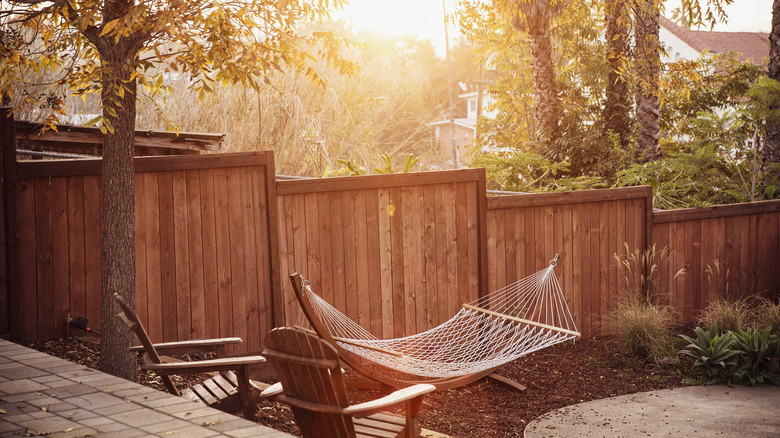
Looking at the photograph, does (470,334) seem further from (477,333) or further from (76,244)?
(76,244)

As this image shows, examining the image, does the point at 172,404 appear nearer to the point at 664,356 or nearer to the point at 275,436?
the point at 275,436

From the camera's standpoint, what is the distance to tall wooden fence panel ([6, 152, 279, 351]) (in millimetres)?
5246

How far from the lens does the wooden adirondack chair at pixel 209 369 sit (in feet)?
12.6

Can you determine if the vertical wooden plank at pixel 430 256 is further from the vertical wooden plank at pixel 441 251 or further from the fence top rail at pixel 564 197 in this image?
the fence top rail at pixel 564 197

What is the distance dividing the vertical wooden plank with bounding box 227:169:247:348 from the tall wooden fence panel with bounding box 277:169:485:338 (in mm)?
318

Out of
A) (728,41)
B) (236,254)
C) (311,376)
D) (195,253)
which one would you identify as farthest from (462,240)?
(728,41)

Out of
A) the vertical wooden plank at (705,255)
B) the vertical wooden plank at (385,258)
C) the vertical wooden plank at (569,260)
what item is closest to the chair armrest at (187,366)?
the vertical wooden plank at (385,258)

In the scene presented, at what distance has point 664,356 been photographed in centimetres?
646

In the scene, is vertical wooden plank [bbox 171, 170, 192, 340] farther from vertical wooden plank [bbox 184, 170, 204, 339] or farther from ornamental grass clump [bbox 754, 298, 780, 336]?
ornamental grass clump [bbox 754, 298, 780, 336]

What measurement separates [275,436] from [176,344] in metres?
1.34

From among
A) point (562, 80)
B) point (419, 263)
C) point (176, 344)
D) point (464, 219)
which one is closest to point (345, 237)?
point (419, 263)

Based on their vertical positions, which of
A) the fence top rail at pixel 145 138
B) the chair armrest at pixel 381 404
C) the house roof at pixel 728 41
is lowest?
the chair armrest at pixel 381 404

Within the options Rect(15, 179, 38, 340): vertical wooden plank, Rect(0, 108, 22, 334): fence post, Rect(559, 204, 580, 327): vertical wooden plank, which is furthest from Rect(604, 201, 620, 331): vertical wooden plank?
Rect(0, 108, 22, 334): fence post

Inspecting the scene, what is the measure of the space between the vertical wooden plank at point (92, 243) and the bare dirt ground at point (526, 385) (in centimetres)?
25
